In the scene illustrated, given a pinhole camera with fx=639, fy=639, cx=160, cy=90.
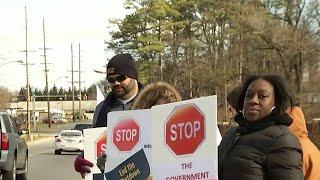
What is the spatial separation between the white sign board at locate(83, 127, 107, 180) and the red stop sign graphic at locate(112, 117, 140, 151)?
0.68m

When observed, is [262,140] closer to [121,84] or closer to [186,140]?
[186,140]

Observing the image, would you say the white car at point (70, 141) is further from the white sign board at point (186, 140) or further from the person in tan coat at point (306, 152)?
the white sign board at point (186, 140)

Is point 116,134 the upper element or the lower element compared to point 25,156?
upper

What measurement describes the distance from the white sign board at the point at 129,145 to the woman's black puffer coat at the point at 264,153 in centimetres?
61

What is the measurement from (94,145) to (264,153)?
1906mm

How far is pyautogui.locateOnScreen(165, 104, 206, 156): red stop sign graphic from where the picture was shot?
3494mm

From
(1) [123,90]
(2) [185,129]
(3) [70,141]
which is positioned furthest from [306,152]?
(3) [70,141]

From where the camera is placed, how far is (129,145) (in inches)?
164

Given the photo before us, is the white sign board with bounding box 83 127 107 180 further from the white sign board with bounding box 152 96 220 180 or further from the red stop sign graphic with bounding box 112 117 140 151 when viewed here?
the white sign board with bounding box 152 96 220 180

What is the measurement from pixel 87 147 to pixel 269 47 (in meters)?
32.8

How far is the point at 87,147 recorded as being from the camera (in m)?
5.05

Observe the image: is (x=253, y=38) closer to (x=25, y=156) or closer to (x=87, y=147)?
(x=25, y=156)

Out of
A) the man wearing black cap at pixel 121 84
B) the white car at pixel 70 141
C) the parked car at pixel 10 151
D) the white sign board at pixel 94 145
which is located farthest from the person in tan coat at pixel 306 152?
the white car at pixel 70 141

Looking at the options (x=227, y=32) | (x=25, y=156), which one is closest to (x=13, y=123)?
(x=25, y=156)
